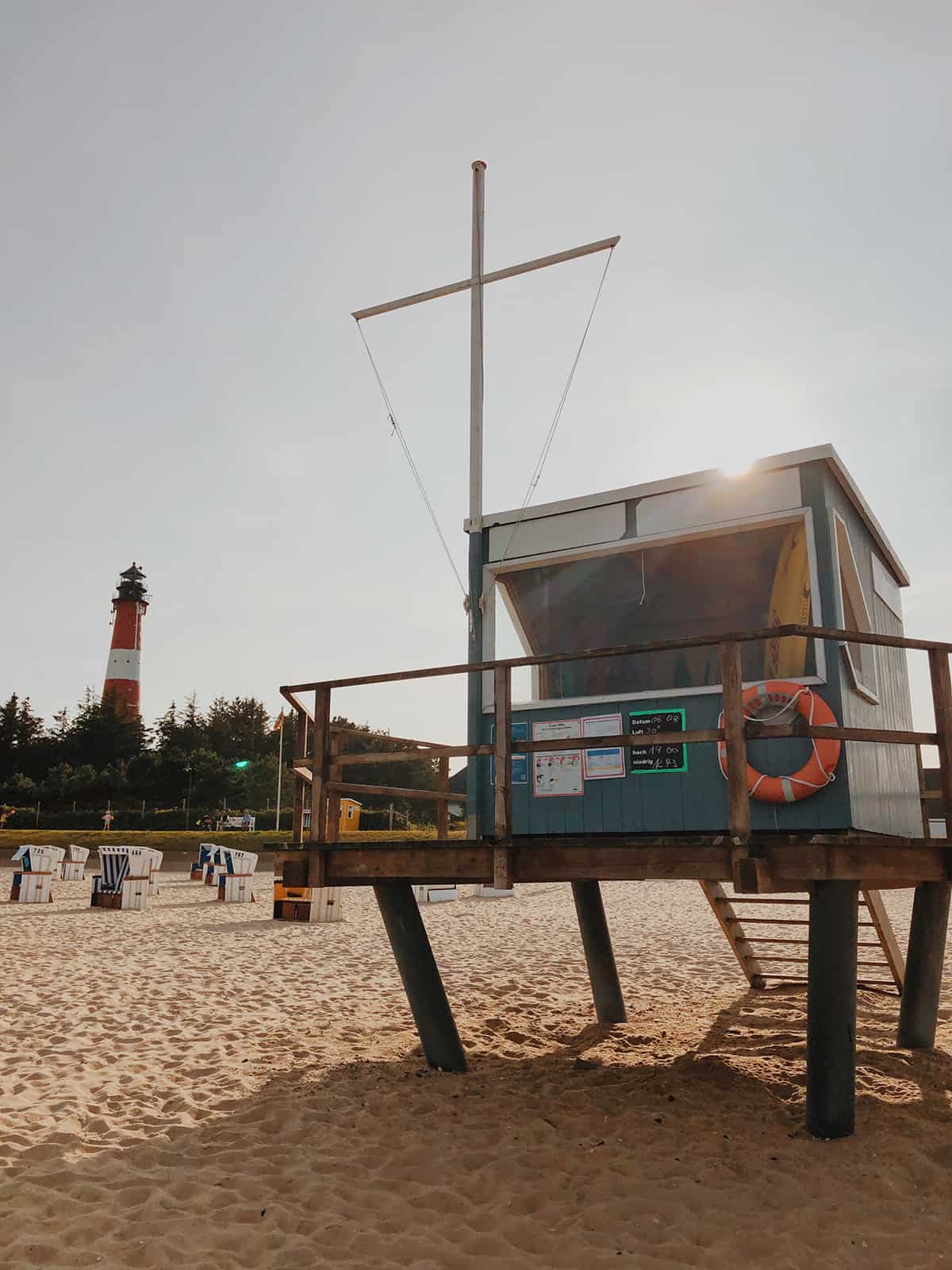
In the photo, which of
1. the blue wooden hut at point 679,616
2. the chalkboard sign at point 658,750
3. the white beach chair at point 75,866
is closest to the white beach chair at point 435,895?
the white beach chair at point 75,866

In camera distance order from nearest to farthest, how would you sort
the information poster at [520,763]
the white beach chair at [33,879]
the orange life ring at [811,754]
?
the orange life ring at [811,754], the information poster at [520,763], the white beach chair at [33,879]

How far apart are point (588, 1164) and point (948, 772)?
2748mm

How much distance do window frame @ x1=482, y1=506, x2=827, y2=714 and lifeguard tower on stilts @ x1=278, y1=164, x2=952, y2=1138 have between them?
0.05 feet

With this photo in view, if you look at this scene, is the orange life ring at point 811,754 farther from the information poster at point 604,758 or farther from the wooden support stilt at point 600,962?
the wooden support stilt at point 600,962

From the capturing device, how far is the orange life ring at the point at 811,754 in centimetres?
586

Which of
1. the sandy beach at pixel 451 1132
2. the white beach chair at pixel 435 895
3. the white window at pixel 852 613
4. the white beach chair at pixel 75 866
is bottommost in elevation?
the sandy beach at pixel 451 1132

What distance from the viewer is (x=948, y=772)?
4.95m

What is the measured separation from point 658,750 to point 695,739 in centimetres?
176

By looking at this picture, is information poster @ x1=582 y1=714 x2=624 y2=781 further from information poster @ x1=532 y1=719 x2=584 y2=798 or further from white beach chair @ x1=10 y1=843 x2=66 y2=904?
white beach chair @ x1=10 y1=843 x2=66 y2=904

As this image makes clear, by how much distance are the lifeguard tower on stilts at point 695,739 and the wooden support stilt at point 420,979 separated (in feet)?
0.05

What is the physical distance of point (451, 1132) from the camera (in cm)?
517

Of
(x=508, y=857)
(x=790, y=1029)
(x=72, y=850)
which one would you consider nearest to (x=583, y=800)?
(x=508, y=857)

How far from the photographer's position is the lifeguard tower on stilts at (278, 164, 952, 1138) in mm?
4949

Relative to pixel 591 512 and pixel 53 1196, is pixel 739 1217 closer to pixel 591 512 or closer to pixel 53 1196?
pixel 53 1196
